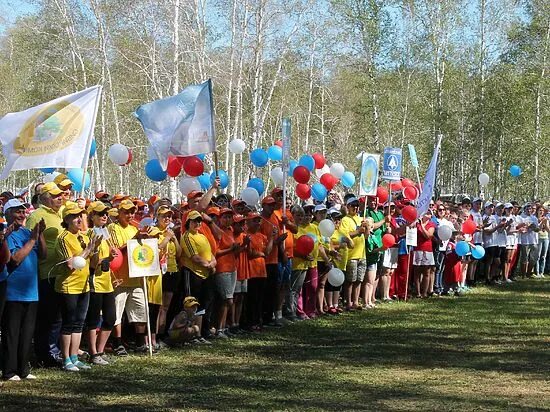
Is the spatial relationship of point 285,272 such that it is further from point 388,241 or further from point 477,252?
point 477,252

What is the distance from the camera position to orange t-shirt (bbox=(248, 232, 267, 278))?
14.6 metres

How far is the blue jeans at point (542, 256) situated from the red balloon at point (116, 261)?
16.6 m

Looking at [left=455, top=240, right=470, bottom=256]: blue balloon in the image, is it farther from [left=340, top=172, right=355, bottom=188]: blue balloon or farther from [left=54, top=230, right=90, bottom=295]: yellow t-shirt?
[left=54, top=230, right=90, bottom=295]: yellow t-shirt

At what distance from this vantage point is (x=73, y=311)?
10.8 m

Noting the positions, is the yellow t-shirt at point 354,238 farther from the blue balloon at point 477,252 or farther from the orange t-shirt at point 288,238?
the blue balloon at point 477,252

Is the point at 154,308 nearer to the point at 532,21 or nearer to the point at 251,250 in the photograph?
the point at 251,250

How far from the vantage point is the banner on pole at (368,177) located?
1798 centimetres

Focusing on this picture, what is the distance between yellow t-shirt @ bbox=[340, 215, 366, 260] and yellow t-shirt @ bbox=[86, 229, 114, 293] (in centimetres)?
646

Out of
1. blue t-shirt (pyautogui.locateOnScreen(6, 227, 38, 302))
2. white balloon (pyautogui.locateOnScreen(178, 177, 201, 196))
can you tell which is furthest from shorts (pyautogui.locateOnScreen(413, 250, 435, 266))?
blue t-shirt (pyautogui.locateOnScreen(6, 227, 38, 302))

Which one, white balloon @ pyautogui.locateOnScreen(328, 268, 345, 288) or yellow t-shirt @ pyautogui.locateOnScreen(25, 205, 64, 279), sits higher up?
yellow t-shirt @ pyautogui.locateOnScreen(25, 205, 64, 279)

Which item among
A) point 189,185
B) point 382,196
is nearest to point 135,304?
point 189,185

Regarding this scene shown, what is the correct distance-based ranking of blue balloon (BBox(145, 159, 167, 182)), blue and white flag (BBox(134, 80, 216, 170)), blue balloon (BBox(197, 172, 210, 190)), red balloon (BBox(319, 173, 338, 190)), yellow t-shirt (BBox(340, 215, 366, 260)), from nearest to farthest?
blue and white flag (BBox(134, 80, 216, 170)) → blue balloon (BBox(145, 159, 167, 182)) → yellow t-shirt (BBox(340, 215, 366, 260)) → blue balloon (BBox(197, 172, 210, 190)) → red balloon (BBox(319, 173, 338, 190))

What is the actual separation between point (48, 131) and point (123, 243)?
1.72 metres

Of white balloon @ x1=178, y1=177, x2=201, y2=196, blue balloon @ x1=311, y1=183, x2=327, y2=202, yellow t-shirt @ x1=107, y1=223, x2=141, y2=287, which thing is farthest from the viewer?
blue balloon @ x1=311, y1=183, x2=327, y2=202
